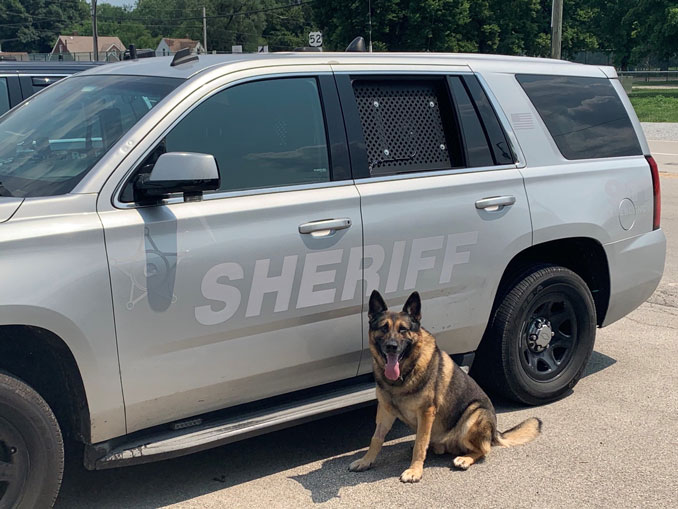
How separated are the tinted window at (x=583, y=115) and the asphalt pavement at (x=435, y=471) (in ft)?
5.07

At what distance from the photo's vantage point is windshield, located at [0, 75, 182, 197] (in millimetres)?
3473

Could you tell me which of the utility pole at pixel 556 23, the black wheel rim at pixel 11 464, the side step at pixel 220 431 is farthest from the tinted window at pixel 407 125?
the utility pole at pixel 556 23

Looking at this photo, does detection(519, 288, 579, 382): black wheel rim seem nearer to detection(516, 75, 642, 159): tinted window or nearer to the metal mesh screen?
detection(516, 75, 642, 159): tinted window

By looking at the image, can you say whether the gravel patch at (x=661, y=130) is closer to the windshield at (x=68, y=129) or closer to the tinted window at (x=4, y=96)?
the tinted window at (x=4, y=96)

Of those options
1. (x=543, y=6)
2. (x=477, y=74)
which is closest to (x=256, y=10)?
(x=543, y=6)

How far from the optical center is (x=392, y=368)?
12.6 ft

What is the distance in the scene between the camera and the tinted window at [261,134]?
12.0 feet

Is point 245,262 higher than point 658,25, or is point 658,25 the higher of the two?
point 658,25

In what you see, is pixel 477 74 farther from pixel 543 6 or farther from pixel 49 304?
pixel 543 6

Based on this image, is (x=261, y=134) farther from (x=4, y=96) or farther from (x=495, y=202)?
(x=4, y=96)

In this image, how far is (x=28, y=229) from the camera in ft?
10.2

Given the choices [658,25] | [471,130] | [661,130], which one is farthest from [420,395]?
[658,25]

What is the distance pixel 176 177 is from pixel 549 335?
2606 mm

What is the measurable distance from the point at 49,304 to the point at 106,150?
73cm
